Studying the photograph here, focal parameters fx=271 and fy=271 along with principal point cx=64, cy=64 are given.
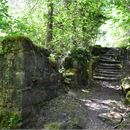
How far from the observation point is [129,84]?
9602mm

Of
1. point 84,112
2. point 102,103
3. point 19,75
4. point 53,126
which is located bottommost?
point 53,126

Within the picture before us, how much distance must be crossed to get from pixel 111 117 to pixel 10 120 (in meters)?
2.67

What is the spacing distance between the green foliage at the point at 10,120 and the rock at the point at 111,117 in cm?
228

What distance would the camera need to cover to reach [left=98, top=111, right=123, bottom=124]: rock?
7011mm

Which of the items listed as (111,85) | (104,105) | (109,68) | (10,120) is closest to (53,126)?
(10,120)

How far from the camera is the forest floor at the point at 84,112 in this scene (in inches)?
265

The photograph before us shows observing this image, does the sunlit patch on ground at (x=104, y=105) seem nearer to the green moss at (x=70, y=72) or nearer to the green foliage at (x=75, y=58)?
the green moss at (x=70, y=72)

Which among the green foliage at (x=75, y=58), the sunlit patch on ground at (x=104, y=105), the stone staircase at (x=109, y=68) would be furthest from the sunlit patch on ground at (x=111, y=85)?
the sunlit patch on ground at (x=104, y=105)

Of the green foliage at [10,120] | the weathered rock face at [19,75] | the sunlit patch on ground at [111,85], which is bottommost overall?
the green foliage at [10,120]

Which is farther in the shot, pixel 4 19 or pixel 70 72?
pixel 70 72

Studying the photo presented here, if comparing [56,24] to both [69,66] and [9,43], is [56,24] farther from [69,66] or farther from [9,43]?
[9,43]

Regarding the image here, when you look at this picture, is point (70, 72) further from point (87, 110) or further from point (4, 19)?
point (4, 19)

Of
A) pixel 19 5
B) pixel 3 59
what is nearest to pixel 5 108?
pixel 3 59

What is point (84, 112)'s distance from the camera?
7.63m
